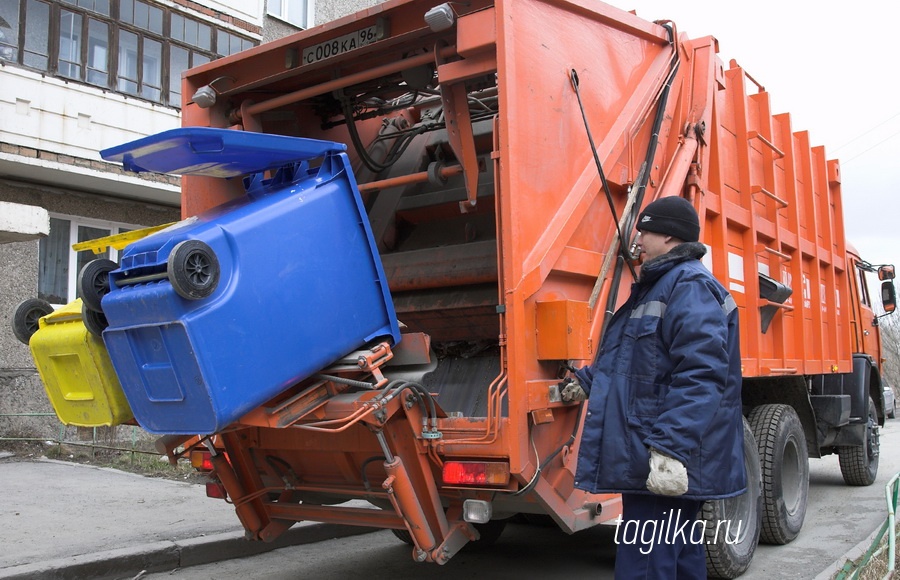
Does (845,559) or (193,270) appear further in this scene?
(845,559)

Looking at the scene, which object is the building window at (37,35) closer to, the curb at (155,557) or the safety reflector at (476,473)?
the curb at (155,557)

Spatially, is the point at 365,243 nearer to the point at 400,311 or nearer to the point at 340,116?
the point at 400,311

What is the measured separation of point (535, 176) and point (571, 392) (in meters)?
0.91

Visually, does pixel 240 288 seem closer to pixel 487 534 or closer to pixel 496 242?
pixel 496 242

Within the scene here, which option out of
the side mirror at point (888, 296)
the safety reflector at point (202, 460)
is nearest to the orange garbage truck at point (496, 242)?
the safety reflector at point (202, 460)

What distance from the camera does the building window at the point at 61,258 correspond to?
11031 millimetres

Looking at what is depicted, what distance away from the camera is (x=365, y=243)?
3.65m

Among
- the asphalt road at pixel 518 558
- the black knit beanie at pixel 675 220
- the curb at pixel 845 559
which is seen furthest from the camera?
the asphalt road at pixel 518 558

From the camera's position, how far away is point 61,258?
1122cm

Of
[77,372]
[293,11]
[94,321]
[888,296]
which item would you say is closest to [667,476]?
[94,321]

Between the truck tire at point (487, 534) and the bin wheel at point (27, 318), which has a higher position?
the bin wheel at point (27, 318)

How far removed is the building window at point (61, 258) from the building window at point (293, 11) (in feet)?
15.8

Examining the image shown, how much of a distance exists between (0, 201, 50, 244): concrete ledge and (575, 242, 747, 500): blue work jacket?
4.33 m

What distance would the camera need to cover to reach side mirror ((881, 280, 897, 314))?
8938 mm
